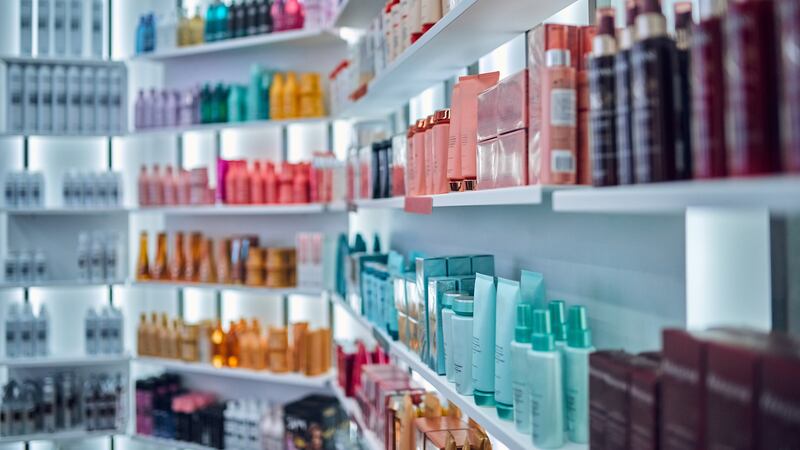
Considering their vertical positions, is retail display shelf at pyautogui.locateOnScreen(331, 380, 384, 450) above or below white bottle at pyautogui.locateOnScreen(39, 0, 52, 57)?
below

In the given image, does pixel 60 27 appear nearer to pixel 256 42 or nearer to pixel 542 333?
pixel 256 42

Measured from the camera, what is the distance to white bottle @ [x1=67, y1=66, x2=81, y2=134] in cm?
416

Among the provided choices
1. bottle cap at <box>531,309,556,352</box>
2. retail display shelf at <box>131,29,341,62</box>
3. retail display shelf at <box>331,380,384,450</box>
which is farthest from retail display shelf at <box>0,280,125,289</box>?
bottle cap at <box>531,309,556,352</box>

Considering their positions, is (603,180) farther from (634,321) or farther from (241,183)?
(241,183)

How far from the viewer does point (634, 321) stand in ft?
4.41

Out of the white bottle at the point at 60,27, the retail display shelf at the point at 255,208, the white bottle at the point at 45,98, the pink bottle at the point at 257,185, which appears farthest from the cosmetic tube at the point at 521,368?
the white bottle at the point at 60,27

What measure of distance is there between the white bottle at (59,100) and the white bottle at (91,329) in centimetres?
112

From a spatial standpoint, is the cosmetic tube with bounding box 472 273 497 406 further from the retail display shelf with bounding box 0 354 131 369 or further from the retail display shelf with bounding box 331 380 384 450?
the retail display shelf with bounding box 0 354 131 369

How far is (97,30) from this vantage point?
425 centimetres

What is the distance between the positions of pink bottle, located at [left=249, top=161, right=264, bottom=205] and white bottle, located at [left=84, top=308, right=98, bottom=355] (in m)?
1.29

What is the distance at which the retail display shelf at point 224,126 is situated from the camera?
377cm

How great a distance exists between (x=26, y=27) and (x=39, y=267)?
1476 mm

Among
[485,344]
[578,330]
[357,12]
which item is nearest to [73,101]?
[357,12]

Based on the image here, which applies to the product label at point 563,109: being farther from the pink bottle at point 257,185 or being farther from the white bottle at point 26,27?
the white bottle at point 26,27
